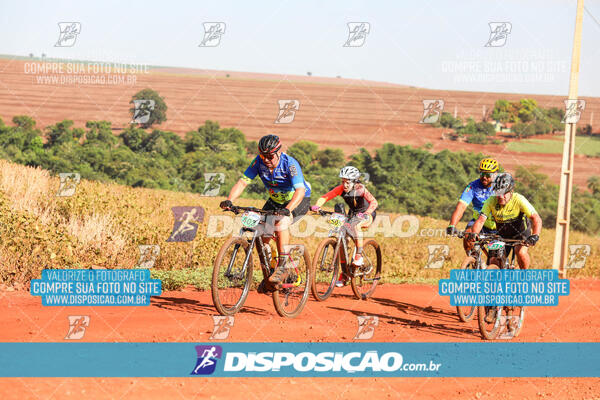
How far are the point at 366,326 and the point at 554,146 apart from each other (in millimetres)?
54940

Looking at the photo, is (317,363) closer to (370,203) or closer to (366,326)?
(366,326)

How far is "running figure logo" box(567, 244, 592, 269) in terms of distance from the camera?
16625 mm

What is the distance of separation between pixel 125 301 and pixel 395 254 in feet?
26.7

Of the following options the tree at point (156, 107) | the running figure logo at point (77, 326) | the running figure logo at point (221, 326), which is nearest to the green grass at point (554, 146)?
the tree at point (156, 107)

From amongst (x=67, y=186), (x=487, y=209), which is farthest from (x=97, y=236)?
(x=487, y=209)

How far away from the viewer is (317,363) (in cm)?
732

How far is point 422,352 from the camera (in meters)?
8.04

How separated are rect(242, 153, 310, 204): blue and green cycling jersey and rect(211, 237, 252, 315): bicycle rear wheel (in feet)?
3.04

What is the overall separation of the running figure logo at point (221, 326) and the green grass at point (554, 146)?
46.7 metres

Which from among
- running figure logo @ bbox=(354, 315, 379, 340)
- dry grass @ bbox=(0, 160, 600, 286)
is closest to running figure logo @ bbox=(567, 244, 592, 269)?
dry grass @ bbox=(0, 160, 600, 286)

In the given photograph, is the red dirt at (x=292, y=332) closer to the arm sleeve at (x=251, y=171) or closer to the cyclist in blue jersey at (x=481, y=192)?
the cyclist in blue jersey at (x=481, y=192)

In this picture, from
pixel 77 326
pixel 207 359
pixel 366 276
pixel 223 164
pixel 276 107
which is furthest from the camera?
pixel 276 107

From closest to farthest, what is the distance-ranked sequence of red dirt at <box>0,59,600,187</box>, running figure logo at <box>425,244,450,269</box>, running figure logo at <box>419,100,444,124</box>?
running figure logo at <box>425,244,450,269</box> < running figure logo at <box>419,100,444,124</box> < red dirt at <box>0,59,600,187</box>

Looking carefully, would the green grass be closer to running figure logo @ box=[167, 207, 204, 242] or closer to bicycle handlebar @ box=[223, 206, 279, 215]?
running figure logo @ box=[167, 207, 204, 242]
